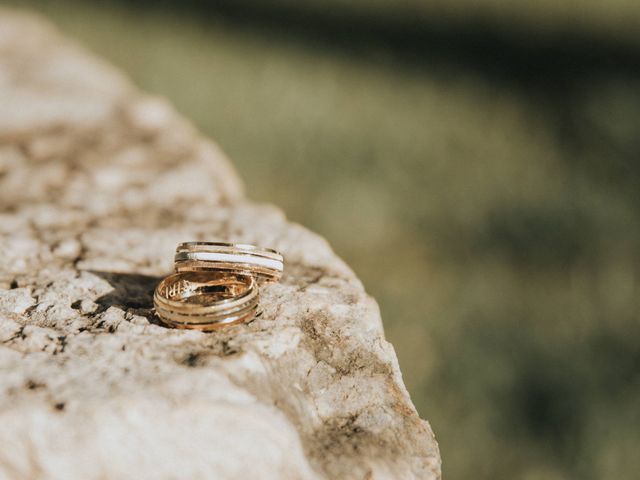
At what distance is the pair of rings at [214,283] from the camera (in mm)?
1877

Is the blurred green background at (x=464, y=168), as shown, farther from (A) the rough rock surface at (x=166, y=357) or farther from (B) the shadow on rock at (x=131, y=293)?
(B) the shadow on rock at (x=131, y=293)

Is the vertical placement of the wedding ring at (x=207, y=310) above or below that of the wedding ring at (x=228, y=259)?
below

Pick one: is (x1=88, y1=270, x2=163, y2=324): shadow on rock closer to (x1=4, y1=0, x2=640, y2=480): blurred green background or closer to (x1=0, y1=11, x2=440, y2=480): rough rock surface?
(x1=0, y1=11, x2=440, y2=480): rough rock surface

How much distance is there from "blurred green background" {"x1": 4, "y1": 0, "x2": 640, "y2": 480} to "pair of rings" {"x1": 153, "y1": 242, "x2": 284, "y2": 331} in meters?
1.44

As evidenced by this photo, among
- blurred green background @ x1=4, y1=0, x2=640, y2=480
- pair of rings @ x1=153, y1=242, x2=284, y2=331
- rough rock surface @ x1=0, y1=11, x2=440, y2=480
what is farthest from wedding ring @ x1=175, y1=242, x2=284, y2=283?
blurred green background @ x1=4, y1=0, x2=640, y2=480

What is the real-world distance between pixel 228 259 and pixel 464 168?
8.94ft

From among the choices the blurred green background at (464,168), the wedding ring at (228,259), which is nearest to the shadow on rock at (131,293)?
the wedding ring at (228,259)

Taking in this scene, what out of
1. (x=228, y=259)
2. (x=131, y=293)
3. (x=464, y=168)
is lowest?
(x=131, y=293)

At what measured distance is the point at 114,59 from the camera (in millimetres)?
5773

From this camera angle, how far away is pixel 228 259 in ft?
6.79

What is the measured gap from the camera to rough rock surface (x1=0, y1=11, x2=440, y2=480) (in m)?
1.61

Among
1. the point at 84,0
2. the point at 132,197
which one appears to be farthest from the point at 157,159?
the point at 84,0

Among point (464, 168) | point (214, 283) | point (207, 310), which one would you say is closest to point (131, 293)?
point (214, 283)

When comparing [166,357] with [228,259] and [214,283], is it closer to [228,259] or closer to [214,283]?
[228,259]
